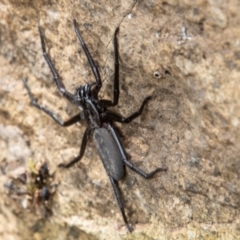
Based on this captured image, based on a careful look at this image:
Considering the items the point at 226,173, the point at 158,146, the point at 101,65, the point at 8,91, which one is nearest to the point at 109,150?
the point at 158,146

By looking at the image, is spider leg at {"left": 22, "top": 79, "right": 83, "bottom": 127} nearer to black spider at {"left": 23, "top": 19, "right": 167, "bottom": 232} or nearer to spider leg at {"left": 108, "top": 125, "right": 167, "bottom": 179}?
black spider at {"left": 23, "top": 19, "right": 167, "bottom": 232}

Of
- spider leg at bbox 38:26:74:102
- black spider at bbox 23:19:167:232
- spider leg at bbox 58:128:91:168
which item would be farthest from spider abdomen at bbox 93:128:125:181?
spider leg at bbox 38:26:74:102

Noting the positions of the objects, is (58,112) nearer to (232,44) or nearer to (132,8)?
(132,8)

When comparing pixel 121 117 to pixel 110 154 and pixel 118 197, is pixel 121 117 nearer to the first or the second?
pixel 110 154

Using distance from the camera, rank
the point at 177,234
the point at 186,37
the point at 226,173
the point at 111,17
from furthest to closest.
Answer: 1. the point at 177,234
2. the point at 111,17
3. the point at 226,173
4. the point at 186,37

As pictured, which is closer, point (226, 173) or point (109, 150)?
point (226, 173)

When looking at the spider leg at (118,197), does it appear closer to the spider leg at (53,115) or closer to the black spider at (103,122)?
the black spider at (103,122)

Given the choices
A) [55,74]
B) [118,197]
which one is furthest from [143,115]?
[55,74]
